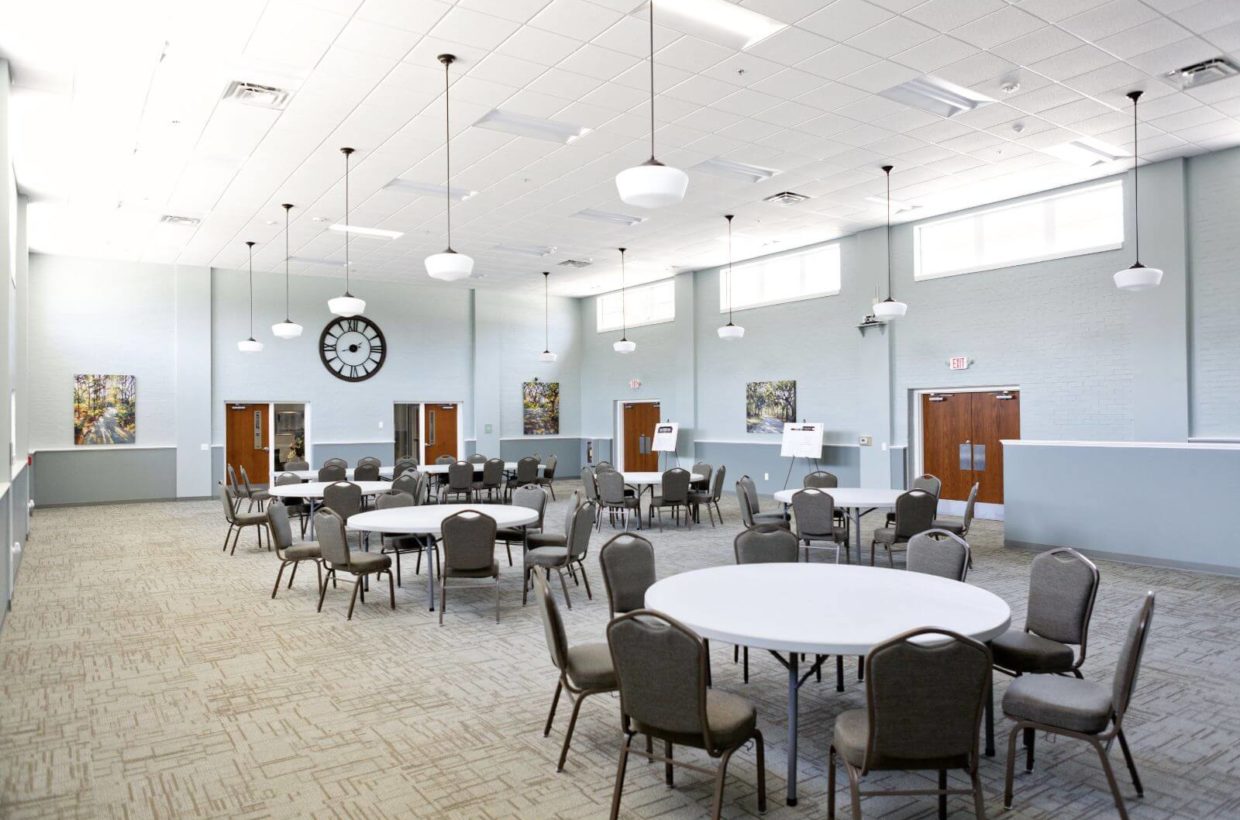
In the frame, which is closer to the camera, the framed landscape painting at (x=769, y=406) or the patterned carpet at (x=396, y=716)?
the patterned carpet at (x=396, y=716)

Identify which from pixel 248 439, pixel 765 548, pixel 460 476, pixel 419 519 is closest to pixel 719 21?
pixel 765 548

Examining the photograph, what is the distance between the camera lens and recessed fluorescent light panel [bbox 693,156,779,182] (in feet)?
30.3

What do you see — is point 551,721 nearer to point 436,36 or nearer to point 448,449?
point 436,36

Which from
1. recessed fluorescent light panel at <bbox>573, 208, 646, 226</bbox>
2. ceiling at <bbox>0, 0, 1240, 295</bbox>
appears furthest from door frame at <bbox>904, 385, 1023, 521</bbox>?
recessed fluorescent light panel at <bbox>573, 208, 646, 226</bbox>

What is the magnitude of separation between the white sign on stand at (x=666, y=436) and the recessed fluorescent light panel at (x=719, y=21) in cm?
1074

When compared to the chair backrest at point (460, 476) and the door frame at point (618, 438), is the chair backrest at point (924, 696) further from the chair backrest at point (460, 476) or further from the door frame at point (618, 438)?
the door frame at point (618, 438)

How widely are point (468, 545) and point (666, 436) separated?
10.7m

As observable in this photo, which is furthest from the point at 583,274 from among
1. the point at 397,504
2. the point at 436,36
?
the point at 436,36

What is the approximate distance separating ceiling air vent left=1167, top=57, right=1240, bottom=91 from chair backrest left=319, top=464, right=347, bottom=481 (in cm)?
1049

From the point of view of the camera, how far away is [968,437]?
11758 millimetres

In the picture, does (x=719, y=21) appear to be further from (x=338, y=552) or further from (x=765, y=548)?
(x=338, y=552)

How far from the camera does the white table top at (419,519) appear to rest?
6.30 meters

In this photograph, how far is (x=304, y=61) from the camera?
20.7ft

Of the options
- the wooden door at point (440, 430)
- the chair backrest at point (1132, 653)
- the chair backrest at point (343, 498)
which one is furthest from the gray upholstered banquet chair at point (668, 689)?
the wooden door at point (440, 430)
